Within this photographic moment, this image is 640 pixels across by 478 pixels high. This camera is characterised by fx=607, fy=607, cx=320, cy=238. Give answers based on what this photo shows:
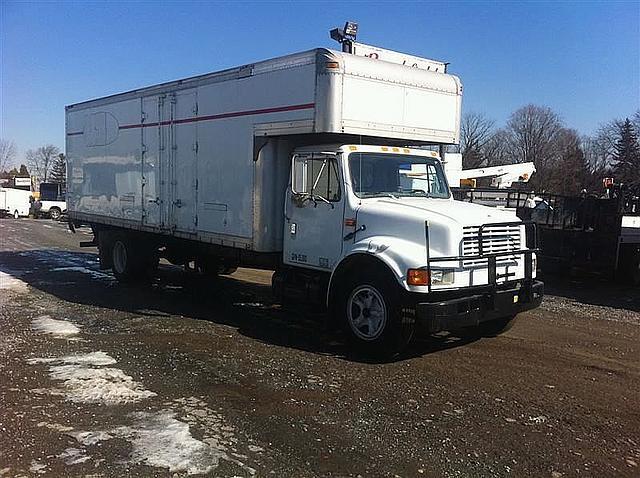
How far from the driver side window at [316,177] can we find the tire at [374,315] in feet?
4.01

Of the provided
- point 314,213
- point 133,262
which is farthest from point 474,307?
point 133,262

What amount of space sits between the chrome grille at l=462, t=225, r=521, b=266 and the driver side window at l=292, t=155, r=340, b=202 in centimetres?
176

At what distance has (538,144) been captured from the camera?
7831 centimetres

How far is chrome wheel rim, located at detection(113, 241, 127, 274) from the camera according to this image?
1238 cm

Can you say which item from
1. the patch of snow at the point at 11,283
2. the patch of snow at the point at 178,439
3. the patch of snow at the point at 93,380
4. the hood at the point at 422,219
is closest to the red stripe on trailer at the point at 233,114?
the hood at the point at 422,219

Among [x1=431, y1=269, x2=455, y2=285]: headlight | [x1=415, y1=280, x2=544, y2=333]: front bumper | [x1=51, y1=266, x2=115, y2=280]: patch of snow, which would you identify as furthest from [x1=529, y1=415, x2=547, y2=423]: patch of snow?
[x1=51, y1=266, x2=115, y2=280]: patch of snow

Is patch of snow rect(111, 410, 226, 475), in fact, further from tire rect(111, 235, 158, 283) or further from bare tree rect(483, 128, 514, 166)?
bare tree rect(483, 128, 514, 166)

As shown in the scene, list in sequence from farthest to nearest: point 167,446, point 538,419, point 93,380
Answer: point 93,380
point 538,419
point 167,446

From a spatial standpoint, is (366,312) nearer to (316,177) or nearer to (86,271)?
(316,177)

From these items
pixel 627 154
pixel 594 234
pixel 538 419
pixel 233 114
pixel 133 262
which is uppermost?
pixel 627 154

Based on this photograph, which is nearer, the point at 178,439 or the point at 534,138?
the point at 178,439

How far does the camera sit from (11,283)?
11.9m

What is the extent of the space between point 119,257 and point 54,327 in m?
4.61

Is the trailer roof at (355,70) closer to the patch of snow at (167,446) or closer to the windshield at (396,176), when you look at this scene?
the windshield at (396,176)
